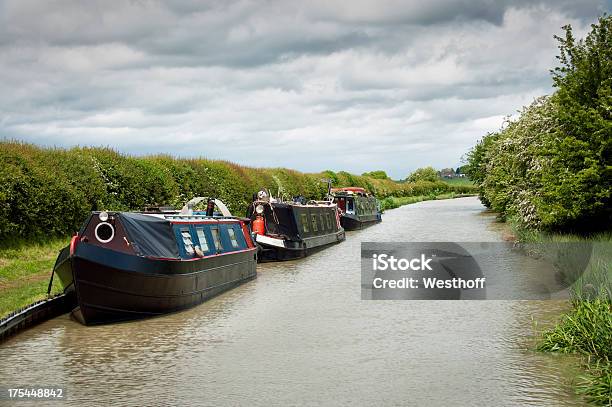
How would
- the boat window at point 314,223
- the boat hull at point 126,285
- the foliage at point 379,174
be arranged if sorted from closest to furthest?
the boat hull at point 126,285
the boat window at point 314,223
the foliage at point 379,174

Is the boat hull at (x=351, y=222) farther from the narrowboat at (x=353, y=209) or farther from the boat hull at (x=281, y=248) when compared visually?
the boat hull at (x=281, y=248)

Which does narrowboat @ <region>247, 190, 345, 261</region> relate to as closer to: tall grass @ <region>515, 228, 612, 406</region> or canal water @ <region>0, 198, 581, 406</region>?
canal water @ <region>0, 198, 581, 406</region>

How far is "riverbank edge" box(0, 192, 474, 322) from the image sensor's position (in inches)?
546

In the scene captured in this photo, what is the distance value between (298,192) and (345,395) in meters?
41.6

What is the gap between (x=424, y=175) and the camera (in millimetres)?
135750

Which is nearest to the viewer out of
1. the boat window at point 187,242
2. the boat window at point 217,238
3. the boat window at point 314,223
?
the boat window at point 187,242

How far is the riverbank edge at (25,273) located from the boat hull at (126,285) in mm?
933

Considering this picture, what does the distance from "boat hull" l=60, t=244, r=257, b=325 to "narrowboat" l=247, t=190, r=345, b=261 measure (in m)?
8.30

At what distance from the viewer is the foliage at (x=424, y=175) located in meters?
134

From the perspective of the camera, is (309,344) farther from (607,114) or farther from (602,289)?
(607,114)

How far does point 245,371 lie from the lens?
9.98m

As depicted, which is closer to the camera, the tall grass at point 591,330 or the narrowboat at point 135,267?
the tall grass at point 591,330

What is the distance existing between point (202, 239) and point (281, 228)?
9.10 metres

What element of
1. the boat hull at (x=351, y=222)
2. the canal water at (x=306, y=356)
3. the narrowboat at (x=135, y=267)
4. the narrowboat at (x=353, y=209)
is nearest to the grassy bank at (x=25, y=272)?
the narrowboat at (x=135, y=267)
